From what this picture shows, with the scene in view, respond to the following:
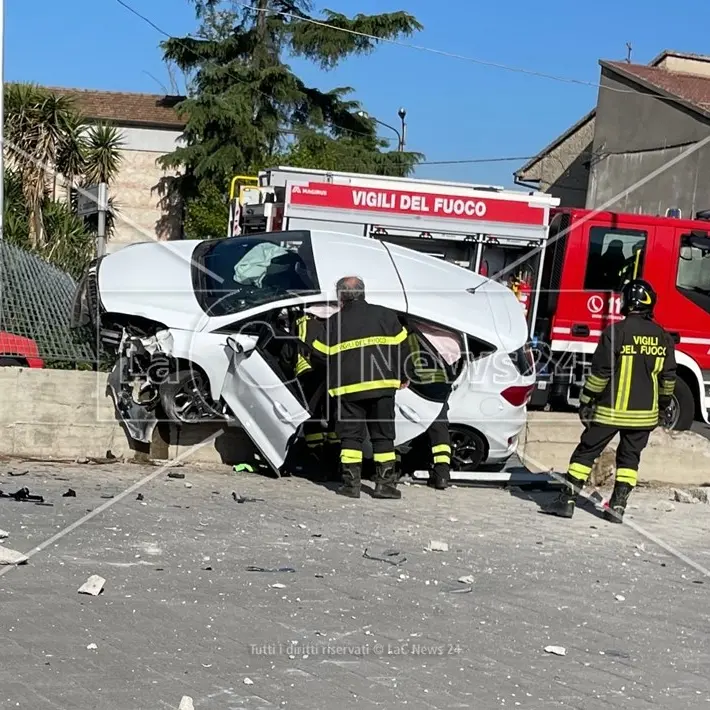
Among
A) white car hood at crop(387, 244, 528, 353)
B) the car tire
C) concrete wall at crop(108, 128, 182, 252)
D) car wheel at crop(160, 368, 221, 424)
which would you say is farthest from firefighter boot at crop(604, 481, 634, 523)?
concrete wall at crop(108, 128, 182, 252)

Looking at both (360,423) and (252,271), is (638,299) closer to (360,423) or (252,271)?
(360,423)

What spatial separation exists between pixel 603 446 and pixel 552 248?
4645 mm

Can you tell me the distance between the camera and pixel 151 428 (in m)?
8.61

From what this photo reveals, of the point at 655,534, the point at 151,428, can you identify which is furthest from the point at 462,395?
the point at 151,428

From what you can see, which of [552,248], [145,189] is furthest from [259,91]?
[552,248]

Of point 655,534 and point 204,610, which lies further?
point 655,534

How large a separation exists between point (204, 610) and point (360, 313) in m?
3.29

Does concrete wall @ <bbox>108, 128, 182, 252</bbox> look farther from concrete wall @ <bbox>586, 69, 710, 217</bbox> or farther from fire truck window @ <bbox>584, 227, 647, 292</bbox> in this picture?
fire truck window @ <bbox>584, 227, 647, 292</bbox>

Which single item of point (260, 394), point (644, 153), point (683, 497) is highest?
point (644, 153)

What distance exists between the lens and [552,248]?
39.9 ft

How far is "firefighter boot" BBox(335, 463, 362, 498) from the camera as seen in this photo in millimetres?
8039

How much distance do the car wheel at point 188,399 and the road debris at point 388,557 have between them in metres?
2.35

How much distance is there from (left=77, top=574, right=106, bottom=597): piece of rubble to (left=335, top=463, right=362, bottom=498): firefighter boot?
2.99 metres

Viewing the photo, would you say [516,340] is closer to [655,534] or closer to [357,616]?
[655,534]
